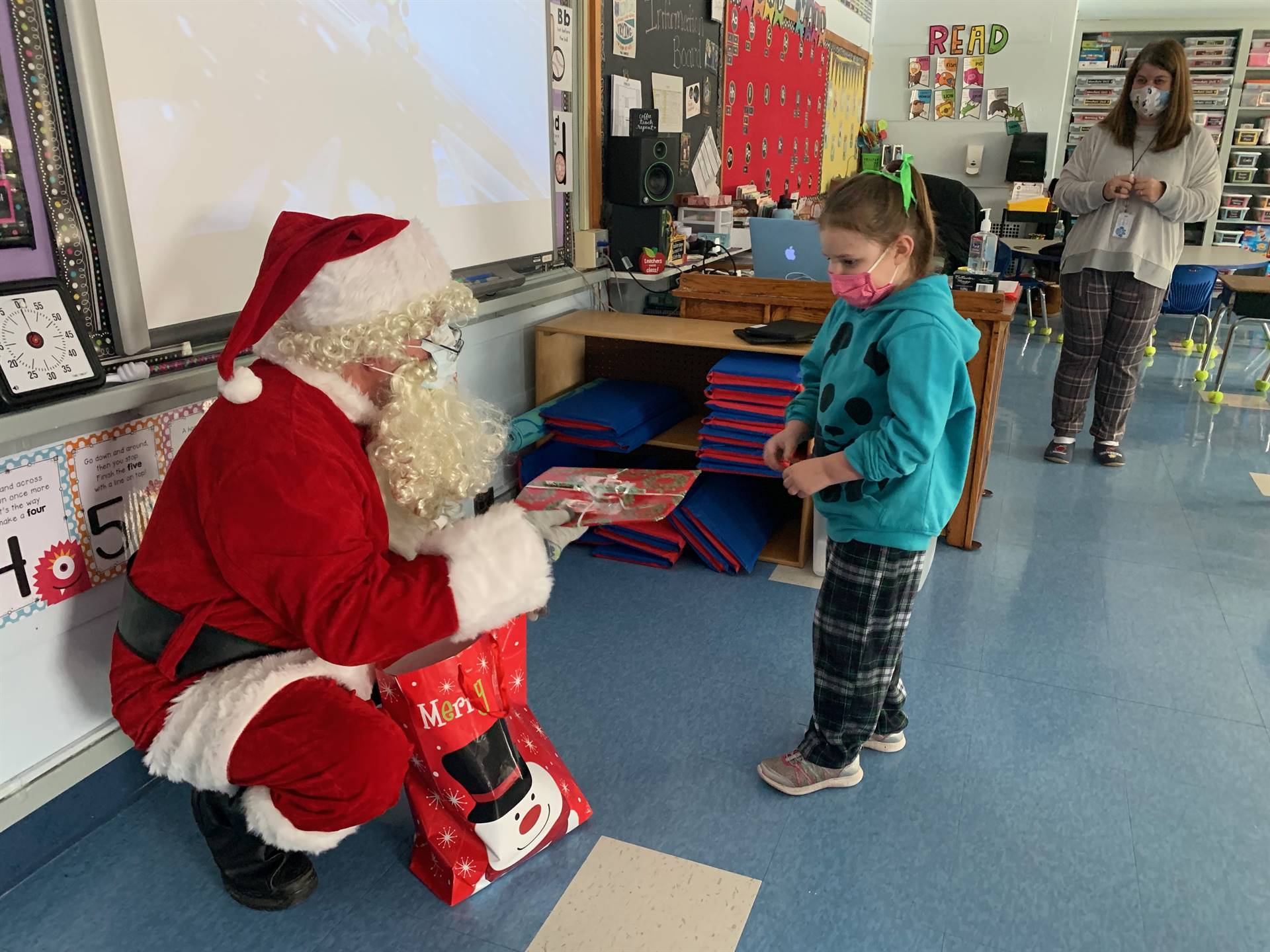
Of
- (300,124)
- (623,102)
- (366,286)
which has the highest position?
(623,102)

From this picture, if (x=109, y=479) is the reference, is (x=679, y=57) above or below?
above

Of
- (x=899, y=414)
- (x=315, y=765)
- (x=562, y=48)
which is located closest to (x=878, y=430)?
(x=899, y=414)

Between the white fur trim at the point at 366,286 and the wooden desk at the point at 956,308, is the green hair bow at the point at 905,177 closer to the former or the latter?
the white fur trim at the point at 366,286

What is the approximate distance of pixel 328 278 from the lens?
1.37 m

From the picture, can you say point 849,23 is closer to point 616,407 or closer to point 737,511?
point 616,407

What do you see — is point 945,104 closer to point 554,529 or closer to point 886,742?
point 886,742

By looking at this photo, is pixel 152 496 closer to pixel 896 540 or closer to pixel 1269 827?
pixel 896 540

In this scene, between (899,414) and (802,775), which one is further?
(802,775)

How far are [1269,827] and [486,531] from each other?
5.30 feet

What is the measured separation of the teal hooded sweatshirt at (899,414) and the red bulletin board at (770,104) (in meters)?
3.16

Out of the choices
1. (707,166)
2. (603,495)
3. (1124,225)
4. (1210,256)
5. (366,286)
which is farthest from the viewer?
(1210,256)

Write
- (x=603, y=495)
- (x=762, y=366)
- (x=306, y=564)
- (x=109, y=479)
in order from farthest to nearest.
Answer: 1. (x=762, y=366)
2. (x=603, y=495)
3. (x=109, y=479)
4. (x=306, y=564)

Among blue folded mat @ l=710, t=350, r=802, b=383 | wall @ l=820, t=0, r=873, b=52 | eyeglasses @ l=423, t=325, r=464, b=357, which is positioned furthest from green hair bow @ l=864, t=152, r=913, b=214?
wall @ l=820, t=0, r=873, b=52

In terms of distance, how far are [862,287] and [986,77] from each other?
715cm
